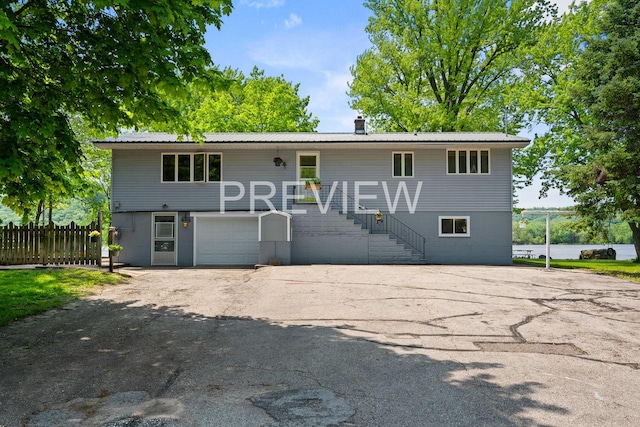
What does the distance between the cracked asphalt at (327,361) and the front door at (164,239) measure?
9338 mm

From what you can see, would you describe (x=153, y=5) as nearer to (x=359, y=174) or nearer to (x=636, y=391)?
(x=636, y=391)

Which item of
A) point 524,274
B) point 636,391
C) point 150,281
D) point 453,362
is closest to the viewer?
point 636,391

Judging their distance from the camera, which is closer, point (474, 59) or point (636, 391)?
point (636, 391)

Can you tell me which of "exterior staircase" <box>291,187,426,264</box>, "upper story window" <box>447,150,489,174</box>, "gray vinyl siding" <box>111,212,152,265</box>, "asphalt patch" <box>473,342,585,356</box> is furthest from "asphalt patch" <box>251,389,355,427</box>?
"upper story window" <box>447,150,489,174</box>

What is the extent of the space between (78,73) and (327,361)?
221 inches

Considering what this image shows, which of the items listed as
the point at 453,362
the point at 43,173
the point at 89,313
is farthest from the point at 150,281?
the point at 453,362

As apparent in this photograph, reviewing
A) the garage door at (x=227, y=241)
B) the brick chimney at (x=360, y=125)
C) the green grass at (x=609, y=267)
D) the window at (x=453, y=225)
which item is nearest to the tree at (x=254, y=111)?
the brick chimney at (x=360, y=125)

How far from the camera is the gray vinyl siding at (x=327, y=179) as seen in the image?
62.5 ft

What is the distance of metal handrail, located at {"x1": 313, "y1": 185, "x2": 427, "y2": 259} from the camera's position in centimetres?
1884

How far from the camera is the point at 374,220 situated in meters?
19.0

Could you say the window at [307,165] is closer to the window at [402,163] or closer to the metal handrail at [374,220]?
the metal handrail at [374,220]

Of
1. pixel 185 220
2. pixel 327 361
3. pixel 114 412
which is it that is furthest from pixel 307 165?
pixel 114 412

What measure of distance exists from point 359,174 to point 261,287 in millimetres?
9473

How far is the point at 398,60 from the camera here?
29.8 meters
